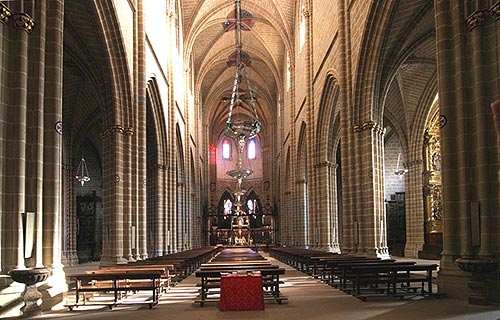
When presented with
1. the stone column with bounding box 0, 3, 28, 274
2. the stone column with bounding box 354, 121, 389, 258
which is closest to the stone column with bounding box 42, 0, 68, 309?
the stone column with bounding box 0, 3, 28, 274

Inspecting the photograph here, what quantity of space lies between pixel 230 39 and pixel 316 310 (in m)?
34.7

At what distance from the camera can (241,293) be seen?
30.9ft

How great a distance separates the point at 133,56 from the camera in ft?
63.1

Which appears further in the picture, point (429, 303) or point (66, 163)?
point (66, 163)

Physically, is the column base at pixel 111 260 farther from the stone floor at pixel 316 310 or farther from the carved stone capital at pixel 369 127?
the carved stone capital at pixel 369 127

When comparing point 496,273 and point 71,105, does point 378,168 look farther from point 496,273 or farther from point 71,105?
point 71,105

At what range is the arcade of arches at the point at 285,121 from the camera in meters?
9.93

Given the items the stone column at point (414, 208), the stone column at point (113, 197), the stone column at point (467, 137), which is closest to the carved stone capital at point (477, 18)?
the stone column at point (467, 137)

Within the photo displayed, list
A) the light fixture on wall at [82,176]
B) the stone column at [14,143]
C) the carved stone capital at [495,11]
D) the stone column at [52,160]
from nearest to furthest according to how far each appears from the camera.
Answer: the stone column at [14,143] → the carved stone capital at [495,11] → the stone column at [52,160] → the light fixture on wall at [82,176]

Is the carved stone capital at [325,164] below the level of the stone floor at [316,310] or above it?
above

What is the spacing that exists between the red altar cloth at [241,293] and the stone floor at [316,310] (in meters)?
0.18

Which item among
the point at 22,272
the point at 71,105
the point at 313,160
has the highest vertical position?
the point at 71,105

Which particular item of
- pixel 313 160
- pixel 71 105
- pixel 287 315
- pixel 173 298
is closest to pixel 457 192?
pixel 287 315

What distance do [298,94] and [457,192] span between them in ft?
76.8
